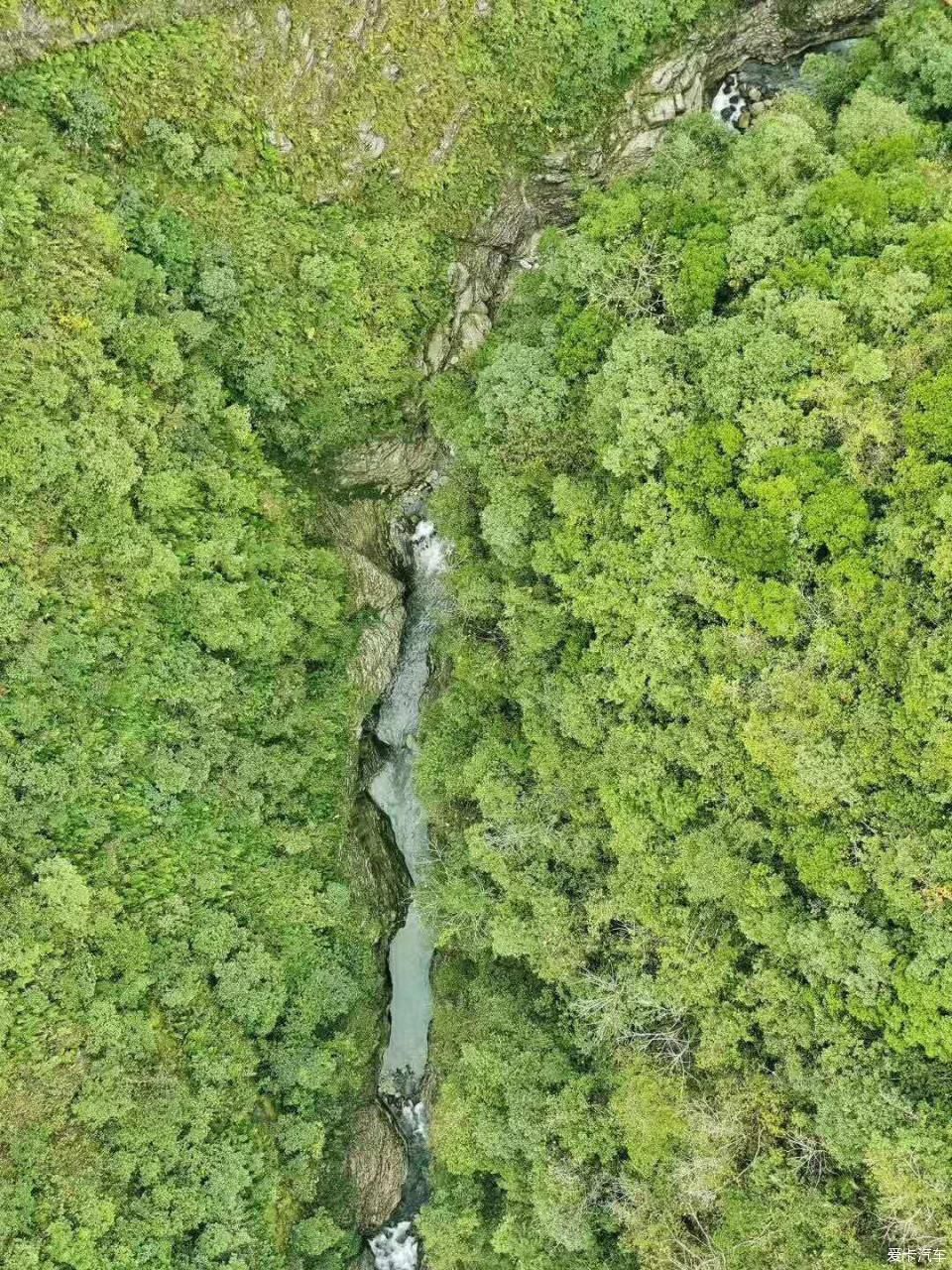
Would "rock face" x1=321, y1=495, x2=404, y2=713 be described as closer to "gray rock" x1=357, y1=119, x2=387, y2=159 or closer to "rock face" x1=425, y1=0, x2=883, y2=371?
"rock face" x1=425, y1=0, x2=883, y2=371

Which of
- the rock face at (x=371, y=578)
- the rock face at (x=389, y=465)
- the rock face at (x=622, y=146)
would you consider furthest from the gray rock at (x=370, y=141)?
the rock face at (x=371, y=578)

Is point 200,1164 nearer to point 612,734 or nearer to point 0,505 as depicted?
point 612,734

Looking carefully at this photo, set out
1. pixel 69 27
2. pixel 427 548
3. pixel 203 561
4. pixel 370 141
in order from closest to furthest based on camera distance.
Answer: pixel 69 27 → pixel 203 561 → pixel 370 141 → pixel 427 548

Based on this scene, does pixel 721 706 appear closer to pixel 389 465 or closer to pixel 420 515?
pixel 420 515

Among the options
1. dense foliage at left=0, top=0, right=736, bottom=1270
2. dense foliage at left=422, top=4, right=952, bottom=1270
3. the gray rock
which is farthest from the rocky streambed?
the gray rock

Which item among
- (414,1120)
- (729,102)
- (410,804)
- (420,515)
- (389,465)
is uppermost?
(729,102)

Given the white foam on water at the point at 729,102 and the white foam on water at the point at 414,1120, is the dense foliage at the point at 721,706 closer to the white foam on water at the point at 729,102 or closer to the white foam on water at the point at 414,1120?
the white foam on water at the point at 414,1120

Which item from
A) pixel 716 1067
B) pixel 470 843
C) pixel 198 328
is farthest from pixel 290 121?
pixel 716 1067

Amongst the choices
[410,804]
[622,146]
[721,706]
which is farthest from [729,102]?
[410,804]
